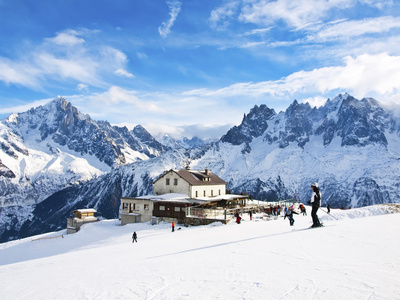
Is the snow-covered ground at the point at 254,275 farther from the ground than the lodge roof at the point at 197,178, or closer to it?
closer to it

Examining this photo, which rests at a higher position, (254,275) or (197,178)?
(197,178)

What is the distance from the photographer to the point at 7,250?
49.7 metres

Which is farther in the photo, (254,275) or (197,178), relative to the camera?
(197,178)

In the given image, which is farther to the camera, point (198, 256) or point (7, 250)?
point (7, 250)

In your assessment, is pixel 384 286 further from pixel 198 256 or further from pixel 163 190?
pixel 163 190

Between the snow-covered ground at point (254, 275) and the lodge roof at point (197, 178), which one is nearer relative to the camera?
the snow-covered ground at point (254, 275)

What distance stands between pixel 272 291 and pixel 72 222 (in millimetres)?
67139

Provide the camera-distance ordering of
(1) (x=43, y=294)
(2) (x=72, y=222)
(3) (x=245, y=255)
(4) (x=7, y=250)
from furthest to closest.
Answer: (2) (x=72, y=222), (4) (x=7, y=250), (3) (x=245, y=255), (1) (x=43, y=294)

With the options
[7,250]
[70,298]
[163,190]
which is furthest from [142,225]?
[70,298]

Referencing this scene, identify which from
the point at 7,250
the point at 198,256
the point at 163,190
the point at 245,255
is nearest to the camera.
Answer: the point at 245,255

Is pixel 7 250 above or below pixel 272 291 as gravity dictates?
below

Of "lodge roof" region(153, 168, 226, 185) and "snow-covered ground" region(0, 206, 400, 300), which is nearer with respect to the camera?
"snow-covered ground" region(0, 206, 400, 300)

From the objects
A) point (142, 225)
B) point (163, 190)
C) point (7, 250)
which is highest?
point (163, 190)

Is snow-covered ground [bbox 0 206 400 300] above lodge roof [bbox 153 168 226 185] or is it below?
below
